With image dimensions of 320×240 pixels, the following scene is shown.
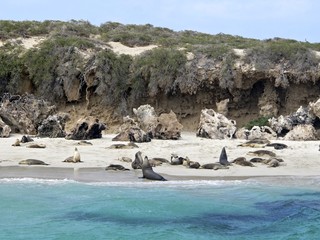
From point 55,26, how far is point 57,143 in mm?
15218

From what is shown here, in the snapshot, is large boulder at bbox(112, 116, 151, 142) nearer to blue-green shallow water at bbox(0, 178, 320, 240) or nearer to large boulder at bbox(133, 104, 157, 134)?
large boulder at bbox(133, 104, 157, 134)

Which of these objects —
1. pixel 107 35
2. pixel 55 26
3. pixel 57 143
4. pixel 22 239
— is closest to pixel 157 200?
pixel 22 239

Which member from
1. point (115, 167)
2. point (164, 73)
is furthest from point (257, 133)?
point (115, 167)

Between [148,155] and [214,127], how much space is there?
15.5 ft

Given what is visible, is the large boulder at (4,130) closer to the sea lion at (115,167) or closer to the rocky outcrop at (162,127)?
the rocky outcrop at (162,127)

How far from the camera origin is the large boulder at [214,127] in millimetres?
21188

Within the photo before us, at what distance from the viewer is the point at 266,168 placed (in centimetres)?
1541

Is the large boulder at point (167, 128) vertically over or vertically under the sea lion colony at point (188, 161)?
over

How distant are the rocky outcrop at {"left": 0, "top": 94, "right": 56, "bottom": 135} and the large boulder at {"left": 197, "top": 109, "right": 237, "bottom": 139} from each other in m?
6.23

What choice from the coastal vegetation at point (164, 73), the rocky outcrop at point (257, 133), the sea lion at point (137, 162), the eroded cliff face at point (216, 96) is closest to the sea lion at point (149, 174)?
the sea lion at point (137, 162)

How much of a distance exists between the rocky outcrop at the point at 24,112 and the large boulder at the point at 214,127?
6.23m

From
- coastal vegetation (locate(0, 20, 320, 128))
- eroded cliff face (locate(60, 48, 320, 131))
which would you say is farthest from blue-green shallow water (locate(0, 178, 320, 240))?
coastal vegetation (locate(0, 20, 320, 128))

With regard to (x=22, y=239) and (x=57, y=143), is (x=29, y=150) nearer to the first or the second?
(x=57, y=143)

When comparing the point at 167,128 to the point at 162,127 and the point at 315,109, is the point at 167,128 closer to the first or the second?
the point at 162,127
